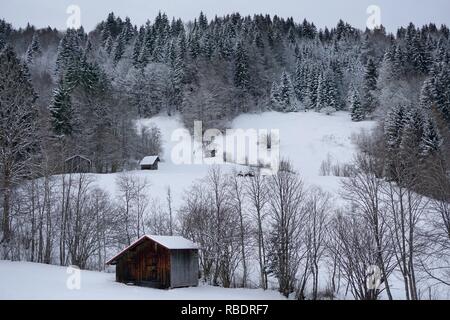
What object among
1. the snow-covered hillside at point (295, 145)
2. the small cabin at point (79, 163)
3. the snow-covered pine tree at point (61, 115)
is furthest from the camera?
the snow-covered pine tree at point (61, 115)

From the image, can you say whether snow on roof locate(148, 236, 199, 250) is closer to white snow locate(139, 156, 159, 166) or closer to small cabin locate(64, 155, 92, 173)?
small cabin locate(64, 155, 92, 173)

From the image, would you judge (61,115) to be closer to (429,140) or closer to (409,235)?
(409,235)

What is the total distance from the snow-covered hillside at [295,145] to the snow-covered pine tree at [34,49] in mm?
45043

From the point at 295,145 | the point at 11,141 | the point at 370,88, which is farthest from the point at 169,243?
the point at 370,88

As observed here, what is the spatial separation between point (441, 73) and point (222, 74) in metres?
47.7

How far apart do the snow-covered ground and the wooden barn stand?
0.97 metres

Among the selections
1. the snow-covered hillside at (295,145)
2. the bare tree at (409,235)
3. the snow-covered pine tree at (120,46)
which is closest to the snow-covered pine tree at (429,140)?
the snow-covered hillside at (295,145)

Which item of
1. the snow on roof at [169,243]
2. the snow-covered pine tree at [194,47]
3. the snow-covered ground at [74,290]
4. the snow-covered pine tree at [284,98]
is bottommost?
the snow-covered ground at [74,290]

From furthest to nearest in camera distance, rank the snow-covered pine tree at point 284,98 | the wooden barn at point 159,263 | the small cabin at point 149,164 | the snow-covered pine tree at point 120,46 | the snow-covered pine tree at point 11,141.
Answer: the snow-covered pine tree at point 120,46 < the snow-covered pine tree at point 284,98 < the small cabin at point 149,164 < the snow-covered pine tree at point 11,141 < the wooden barn at point 159,263

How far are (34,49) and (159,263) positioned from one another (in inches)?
4316

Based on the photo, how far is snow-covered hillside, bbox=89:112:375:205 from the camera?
5128 cm

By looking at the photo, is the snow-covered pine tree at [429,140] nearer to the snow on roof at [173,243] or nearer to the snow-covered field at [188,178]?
the snow-covered field at [188,178]

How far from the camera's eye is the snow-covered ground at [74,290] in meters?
19.9

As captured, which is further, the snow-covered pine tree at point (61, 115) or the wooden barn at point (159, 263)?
the snow-covered pine tree at point (61, 115)
